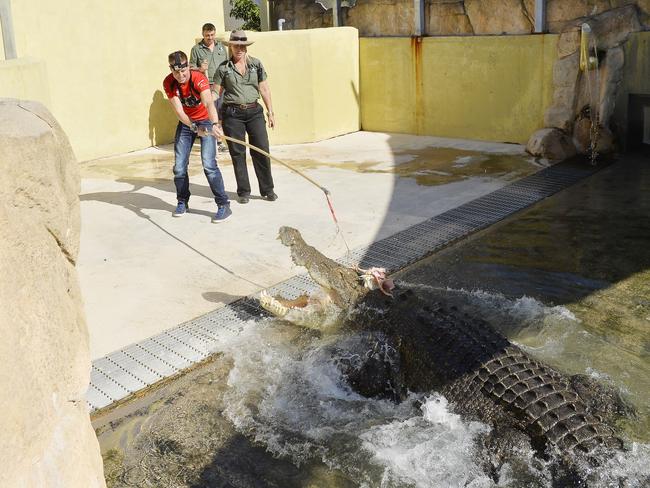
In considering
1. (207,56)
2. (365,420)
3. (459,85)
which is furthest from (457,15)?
(365,420)

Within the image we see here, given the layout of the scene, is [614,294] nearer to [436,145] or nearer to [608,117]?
[608,117]

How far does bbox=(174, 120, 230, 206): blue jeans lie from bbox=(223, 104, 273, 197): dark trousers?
34 centimetres

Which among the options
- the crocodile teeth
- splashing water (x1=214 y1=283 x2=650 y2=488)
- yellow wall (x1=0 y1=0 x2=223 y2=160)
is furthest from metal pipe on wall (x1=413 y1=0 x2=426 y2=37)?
the crocodile teeth

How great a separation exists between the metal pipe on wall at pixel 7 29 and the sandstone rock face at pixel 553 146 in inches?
239

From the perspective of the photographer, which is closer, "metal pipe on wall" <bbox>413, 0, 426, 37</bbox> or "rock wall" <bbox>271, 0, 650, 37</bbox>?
"rock wall" <bbox>271, 0, 650, 37</bbox>

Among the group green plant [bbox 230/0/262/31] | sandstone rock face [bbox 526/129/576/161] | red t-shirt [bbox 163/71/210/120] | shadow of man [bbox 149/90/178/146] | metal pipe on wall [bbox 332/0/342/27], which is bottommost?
sandstone rock face [bbox 526/129/576/161]

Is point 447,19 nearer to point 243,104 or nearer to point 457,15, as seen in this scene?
point 457,15

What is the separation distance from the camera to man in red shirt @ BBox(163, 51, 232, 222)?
20.6ft

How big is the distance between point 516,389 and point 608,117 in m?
6.10

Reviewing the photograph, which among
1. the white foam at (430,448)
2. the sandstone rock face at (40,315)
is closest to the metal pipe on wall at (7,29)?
the white foam at (430,448)

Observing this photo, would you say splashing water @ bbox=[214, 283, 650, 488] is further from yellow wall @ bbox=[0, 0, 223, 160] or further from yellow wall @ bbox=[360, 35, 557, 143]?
yellow wall @ bbox=[0, 0, 223, 160]

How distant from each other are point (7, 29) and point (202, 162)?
3384 millimetres

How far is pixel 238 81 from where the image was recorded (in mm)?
6668

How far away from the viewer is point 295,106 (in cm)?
997
